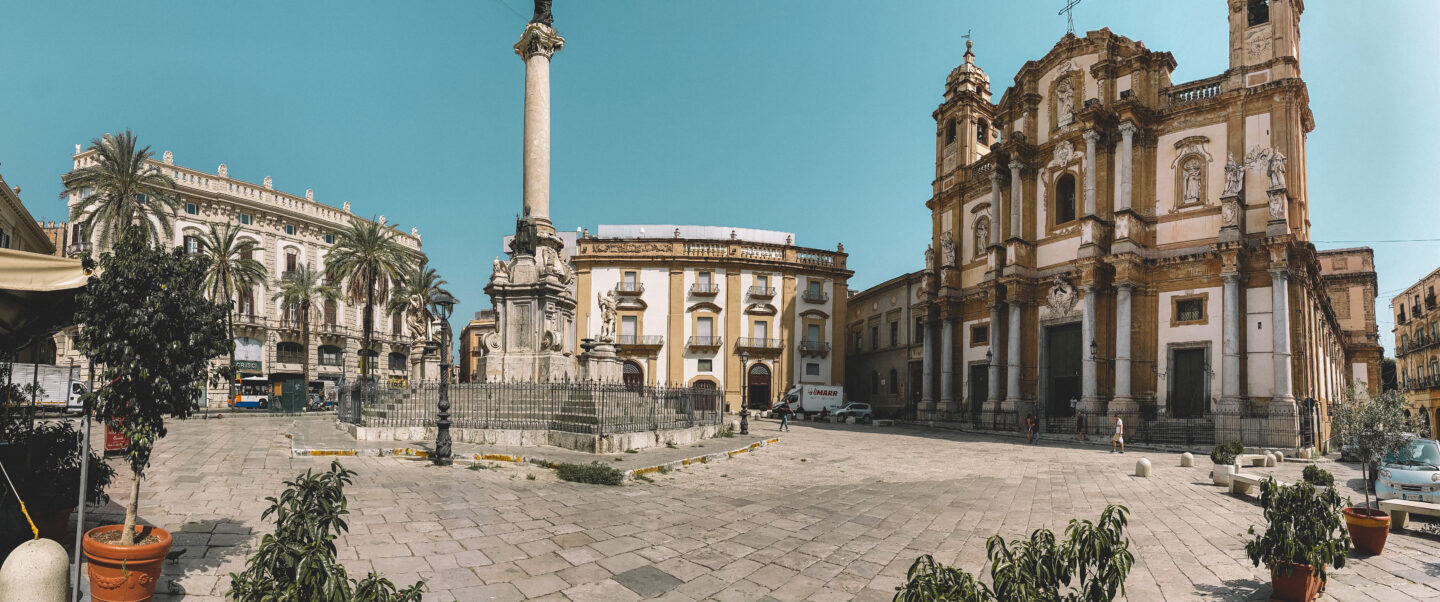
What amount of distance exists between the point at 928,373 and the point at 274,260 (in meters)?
42.2

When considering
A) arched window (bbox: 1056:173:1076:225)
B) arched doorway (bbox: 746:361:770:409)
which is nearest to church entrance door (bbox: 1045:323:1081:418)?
arched window (bbox: 1056:173:1076:225)

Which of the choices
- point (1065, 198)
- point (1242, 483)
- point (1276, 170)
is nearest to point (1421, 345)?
point (1065, 198)

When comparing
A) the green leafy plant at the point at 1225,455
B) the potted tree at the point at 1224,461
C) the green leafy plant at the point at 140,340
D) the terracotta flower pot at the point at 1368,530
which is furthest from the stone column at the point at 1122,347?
the green leafy plant at the point at 140,340

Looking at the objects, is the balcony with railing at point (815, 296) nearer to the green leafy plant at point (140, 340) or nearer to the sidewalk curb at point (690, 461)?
the sidewalk curb at point (690, 461)

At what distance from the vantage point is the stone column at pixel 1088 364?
26.2 m

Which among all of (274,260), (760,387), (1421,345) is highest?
(274,260)

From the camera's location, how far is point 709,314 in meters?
44.5

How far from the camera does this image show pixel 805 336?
45.8 metres

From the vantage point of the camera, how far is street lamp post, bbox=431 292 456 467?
12.3 meters

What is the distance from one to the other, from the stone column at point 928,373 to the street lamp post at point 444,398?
89.3 ft

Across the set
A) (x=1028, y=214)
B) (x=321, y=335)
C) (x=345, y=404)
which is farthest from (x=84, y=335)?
(x=321, y=335)

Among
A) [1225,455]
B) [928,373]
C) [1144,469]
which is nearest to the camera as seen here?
[1144,469]

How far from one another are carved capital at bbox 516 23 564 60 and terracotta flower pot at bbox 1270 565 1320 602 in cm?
2067

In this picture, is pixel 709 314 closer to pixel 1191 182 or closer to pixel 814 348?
pixel 814 348
